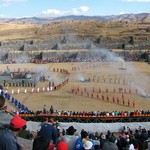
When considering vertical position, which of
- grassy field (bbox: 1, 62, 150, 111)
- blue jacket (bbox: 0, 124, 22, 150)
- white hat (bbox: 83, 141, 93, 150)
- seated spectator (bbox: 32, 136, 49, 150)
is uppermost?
blue jacket (bbox: 0, 124, 22, 150)

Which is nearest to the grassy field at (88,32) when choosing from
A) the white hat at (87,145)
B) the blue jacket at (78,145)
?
the blue jacket at (78,145)

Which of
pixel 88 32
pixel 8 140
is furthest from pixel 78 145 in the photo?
pixel 88 32

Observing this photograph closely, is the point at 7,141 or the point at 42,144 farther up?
the point at 7,141

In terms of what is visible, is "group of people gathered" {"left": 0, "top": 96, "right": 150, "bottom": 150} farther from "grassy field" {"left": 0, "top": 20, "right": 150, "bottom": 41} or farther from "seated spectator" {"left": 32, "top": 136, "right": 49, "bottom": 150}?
"grassy field" {"left": 0, "top": 20, "right": 150, "bottom": 41}

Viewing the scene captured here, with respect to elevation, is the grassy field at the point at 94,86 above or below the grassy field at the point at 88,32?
below

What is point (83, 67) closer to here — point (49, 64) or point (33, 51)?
point (49, 64)

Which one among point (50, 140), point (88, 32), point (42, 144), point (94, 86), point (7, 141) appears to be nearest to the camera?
point (7, 141)

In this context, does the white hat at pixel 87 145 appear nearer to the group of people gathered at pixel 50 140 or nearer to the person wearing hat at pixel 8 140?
the group of people gathered at pixel 50 140

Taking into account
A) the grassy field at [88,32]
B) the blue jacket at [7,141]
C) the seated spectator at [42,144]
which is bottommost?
the grassy field at [88,32]

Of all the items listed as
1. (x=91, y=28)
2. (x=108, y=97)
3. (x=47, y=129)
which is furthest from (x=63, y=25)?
(x=47, y=129)

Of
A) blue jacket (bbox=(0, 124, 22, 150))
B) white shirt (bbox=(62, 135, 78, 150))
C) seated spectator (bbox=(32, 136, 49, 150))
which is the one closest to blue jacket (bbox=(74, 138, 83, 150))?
white shirt (bbox=(62, 135, 78, 150))

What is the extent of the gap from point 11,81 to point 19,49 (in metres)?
37.0

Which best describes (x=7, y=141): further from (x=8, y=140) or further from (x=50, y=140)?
(x=50, y=140)

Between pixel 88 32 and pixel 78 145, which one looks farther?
pixel 88 32
